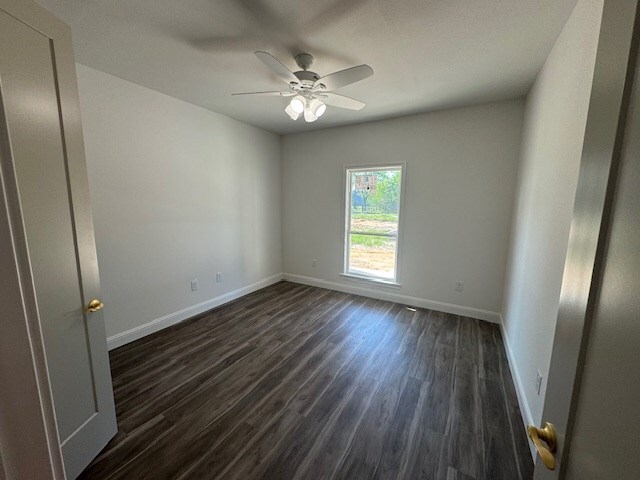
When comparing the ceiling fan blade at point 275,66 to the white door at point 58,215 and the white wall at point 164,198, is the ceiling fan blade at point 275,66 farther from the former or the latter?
the white wall at point 164,198

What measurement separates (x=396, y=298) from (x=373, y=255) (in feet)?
2.36

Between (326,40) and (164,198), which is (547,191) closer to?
(326,40)

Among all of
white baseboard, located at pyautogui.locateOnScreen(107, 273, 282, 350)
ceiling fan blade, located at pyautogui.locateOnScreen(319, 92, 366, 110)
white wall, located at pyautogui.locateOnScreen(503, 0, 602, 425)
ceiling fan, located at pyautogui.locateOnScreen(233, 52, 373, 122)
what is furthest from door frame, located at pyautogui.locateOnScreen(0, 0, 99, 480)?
white baseboard, located at pyautogui.locateOnScreen(107, 273, 282, 350)

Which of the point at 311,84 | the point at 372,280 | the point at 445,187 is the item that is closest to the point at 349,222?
the point at 372,280

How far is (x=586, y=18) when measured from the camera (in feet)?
4.30

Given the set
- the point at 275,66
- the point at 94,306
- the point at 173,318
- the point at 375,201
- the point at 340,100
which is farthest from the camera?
the point at 375,201

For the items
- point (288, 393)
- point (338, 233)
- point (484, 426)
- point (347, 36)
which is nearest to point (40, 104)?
point (347, 36)

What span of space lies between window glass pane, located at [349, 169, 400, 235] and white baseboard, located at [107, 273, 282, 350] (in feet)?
6.47

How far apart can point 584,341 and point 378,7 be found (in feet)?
6.03

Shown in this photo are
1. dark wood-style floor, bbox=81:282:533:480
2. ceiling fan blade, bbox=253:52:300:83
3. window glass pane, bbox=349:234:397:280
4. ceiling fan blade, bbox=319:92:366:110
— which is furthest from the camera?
window glass pane, bbox=349:234:397:280

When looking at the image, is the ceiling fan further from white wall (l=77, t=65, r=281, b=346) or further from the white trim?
the white trim

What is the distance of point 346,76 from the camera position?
5.87ft

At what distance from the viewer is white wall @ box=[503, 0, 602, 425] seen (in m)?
1.32

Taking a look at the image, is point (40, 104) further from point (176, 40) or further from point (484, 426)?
point (484, 426)
